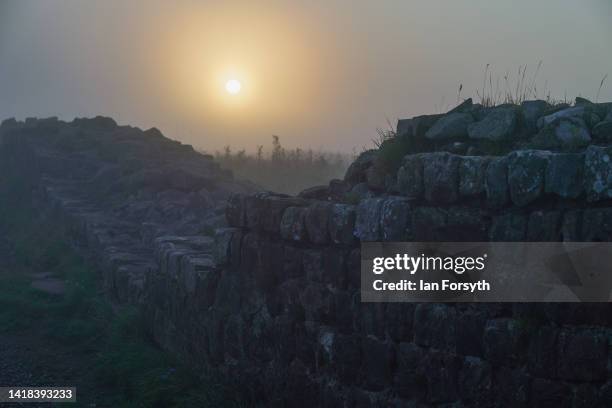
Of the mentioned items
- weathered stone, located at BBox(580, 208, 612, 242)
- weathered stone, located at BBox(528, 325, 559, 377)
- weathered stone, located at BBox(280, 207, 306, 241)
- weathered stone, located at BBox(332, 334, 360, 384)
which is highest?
weathered stone, located at BBox(580, 208, 612, 242)

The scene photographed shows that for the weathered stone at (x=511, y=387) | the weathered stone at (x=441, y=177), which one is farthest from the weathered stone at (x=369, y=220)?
the weathered stone at (x=511, y=387)

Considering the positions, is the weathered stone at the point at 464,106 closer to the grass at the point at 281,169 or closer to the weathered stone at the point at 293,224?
the weathered stone at the point at 293,224

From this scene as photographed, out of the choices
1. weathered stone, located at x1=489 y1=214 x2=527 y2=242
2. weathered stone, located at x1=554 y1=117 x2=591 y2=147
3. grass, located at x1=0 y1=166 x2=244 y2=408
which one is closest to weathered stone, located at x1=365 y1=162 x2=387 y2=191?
weathered stone, located at x1=554 y1=117 x2=591 y2=147

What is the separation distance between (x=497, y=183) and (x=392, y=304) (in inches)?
48.0

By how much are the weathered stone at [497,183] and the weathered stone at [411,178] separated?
601 millimetres

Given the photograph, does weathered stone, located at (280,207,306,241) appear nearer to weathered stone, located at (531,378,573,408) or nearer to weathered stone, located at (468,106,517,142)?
weathered stone, located at (468,106,517,142)

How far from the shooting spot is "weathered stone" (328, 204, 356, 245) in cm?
591

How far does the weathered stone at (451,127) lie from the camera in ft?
20.3

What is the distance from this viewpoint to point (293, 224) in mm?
6555

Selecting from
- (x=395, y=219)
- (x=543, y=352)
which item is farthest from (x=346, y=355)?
(x=543, y=352)

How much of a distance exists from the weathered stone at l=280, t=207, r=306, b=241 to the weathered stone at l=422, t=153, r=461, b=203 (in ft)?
4.67

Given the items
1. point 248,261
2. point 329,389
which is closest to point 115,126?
point 248,261

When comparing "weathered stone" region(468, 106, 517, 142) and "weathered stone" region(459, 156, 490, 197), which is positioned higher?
"weathered stone" region(468, 106, 517, 142)

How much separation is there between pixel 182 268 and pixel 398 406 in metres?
3.91
